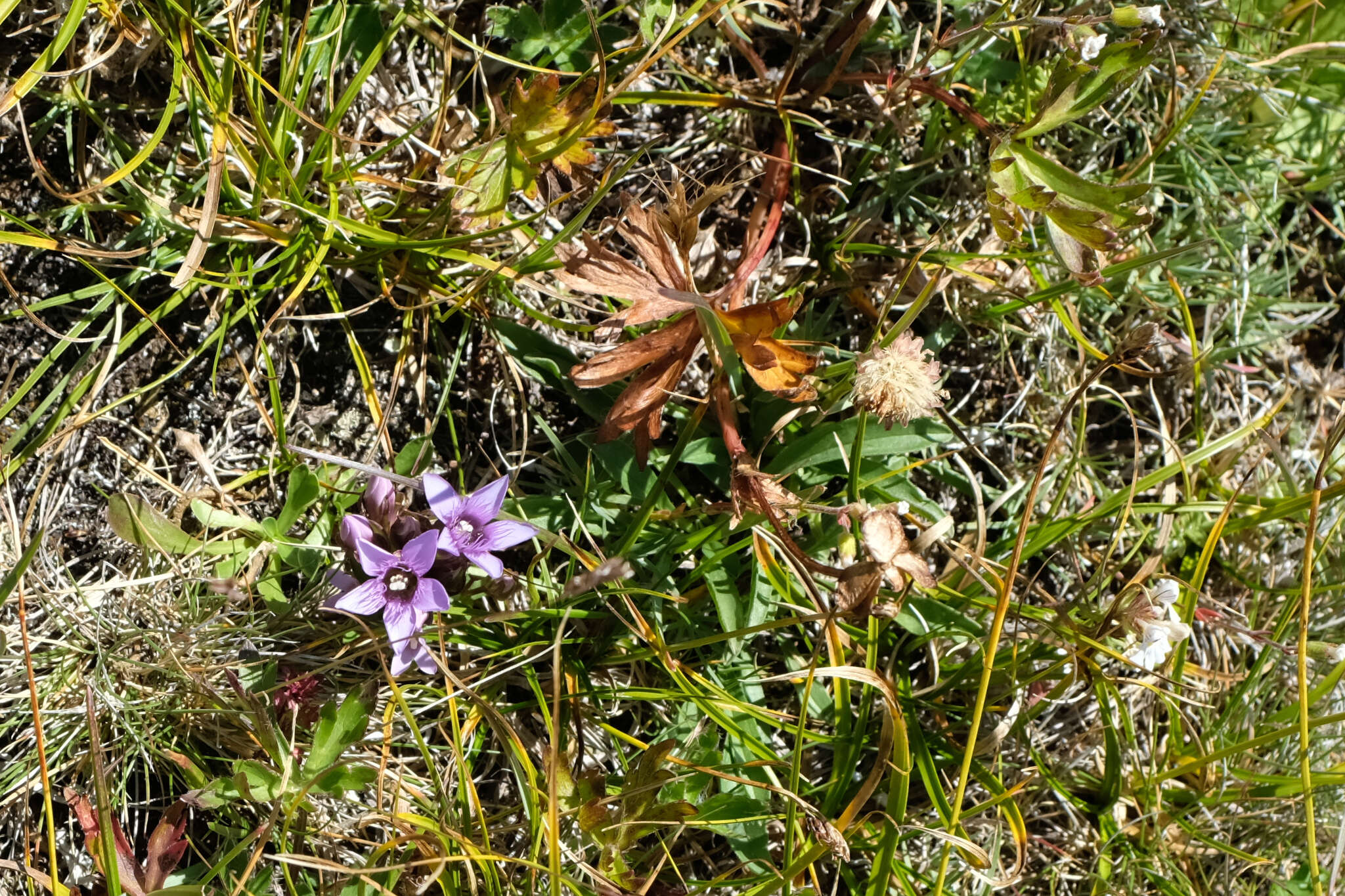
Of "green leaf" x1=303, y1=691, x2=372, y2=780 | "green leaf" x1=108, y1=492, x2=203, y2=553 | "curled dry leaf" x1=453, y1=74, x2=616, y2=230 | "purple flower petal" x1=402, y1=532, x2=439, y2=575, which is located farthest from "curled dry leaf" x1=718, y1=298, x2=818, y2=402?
"green leaf" x1=108, y1=492, x2=203, y2=553

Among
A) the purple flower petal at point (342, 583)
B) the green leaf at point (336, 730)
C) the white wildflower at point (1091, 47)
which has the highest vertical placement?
the white wildflower at point (1091, 47)

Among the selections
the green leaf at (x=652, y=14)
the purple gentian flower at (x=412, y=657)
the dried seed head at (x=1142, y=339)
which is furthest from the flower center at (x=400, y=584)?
the dried seed head at (x=1142, y=339)

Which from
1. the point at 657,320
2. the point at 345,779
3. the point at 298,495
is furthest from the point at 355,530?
the point at 657,320

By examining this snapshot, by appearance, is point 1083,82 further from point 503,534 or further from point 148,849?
point 148,849

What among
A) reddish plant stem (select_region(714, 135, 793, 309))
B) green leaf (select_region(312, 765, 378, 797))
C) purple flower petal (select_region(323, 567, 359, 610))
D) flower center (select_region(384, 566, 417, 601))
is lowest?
green leaf (select_region(312, 765, 378, 797))

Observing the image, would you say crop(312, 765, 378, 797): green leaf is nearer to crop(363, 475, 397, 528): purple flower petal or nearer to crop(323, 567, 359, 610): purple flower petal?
crop(323, 567, 359, 610): purple flower petal

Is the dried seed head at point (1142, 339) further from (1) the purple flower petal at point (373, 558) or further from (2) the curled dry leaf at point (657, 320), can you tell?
(1) the purple flower petal at point (373, 558)

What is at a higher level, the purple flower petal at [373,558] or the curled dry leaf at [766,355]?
the curled dry leaf at [766,355]
